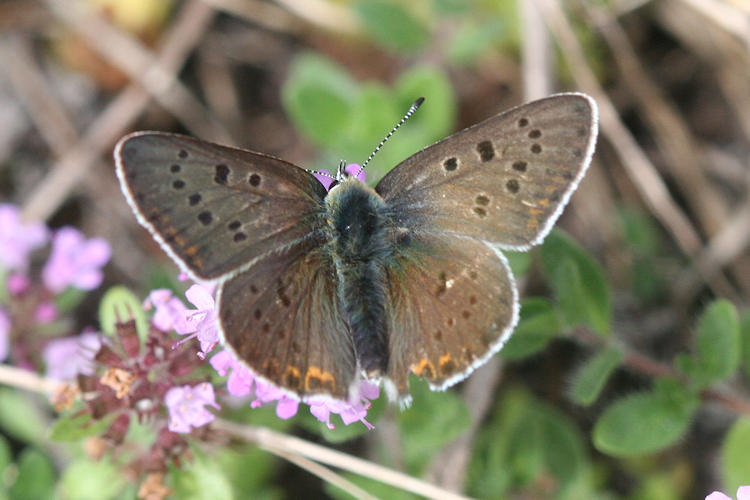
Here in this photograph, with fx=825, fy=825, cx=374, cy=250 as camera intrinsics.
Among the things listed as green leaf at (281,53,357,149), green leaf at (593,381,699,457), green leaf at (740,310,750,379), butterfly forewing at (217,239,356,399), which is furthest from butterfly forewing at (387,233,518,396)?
green leaf at (281,53,357,149)

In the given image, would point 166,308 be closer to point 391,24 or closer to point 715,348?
point 715,348

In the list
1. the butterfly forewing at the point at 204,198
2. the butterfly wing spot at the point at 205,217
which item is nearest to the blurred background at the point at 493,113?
the butterfly forewing at the point at 204,198

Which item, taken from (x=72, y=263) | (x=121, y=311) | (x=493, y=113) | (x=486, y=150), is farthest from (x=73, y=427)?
(x=493, y=113)

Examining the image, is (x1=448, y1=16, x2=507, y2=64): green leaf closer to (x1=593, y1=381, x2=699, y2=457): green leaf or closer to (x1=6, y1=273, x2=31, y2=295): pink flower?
(x1=593, y1=381, x2=699, y2=457): green leaf

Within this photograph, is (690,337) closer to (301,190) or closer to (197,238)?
(301,190)

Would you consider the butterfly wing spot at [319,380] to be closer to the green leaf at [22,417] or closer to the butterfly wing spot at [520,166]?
the butterfly wing spot at [520,166]

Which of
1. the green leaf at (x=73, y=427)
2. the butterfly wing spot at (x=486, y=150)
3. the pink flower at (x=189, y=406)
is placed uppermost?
the butterfly wing spot at (x=486, y=150)

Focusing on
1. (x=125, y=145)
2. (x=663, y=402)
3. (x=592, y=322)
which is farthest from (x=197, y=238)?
(x=663, y=402)
